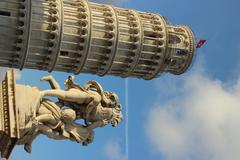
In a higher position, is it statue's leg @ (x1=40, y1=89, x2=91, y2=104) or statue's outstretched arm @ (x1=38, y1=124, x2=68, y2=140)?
statue's leg @ (x1=40, y1=89, x2=91, y2=104)

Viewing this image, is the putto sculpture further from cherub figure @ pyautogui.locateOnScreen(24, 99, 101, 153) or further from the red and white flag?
the red and white flag

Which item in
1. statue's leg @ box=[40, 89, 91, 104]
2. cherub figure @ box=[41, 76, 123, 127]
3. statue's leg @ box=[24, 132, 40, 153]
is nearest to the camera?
statue's leg @ box=[24, 132, 40, 153]

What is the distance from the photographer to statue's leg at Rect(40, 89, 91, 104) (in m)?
28.2

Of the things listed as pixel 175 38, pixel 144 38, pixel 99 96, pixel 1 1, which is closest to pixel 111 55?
pixel 144 38

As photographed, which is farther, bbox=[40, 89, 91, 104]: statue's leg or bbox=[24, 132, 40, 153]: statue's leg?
bbox=[40, 89, 91, 104]: statue's leg

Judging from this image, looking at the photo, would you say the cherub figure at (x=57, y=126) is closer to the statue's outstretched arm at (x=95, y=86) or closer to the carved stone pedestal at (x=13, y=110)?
the carved stone pedestal at (x=13, y=110)

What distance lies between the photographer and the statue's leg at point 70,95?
28247 mm

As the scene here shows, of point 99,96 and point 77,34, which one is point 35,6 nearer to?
point 77,34

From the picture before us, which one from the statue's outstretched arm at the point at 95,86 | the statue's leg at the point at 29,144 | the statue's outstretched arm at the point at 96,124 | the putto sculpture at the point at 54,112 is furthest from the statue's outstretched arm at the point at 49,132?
the statue's outstretched arm at the point at 95,86

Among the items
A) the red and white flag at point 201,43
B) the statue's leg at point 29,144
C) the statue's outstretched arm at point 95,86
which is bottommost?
the statue's leg at point 29,144

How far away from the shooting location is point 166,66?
165 ft

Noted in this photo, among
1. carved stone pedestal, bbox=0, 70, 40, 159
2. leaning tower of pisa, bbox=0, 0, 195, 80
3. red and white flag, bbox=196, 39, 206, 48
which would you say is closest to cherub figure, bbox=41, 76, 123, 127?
carved stone pedestal, bbox=0, 70, 40, 159

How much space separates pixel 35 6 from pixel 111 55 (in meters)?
7.52

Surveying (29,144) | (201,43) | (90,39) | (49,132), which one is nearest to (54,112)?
(49,132)
